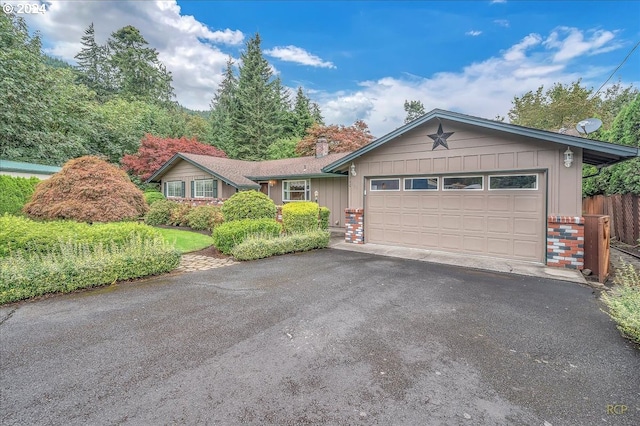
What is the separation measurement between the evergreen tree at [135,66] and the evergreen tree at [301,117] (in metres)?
16.9

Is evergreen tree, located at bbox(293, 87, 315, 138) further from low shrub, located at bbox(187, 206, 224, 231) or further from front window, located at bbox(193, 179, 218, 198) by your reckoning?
low shrub, located at bbox(187, 206, 224, 231)

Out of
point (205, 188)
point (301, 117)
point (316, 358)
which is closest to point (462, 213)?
point (316, 358)

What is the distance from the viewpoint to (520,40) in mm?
11805

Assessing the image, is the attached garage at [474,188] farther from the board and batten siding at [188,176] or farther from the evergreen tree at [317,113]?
the evergreen tree at [317,113]

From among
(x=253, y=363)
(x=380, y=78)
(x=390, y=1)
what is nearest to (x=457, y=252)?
(x=253, y=363)

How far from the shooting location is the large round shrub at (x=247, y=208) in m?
9.61

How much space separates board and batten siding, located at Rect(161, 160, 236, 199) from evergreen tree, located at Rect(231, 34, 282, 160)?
434 inches

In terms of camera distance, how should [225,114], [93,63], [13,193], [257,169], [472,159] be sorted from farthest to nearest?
[93,63] < [225,114] < [257,169] < [13,193] < [472,159]

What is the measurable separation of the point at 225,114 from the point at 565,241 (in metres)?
31.2

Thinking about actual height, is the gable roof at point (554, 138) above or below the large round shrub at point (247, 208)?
above

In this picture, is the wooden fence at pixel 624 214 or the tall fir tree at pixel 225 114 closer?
the wooden fence at pixel 624 214

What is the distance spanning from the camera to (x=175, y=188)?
1741 centimetres

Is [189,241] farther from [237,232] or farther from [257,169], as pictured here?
[257,169]

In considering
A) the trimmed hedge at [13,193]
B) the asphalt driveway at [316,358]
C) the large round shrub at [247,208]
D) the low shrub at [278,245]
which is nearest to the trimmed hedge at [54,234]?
the asphalt driveway at [316,358]
